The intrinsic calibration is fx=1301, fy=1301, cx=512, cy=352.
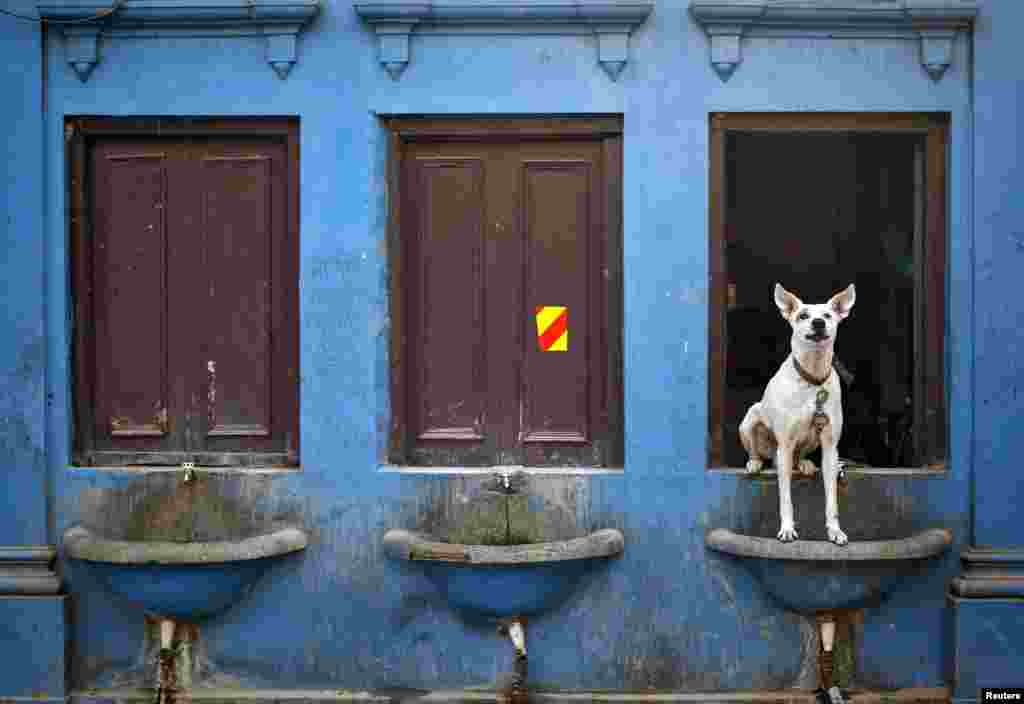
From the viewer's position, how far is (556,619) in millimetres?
6727

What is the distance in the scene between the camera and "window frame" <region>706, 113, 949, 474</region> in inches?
266

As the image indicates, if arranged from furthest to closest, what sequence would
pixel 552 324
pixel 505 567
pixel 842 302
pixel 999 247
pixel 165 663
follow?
pixel 552 324 < pixel 165 663 < pixel 999 247 < pixel 505 567 < pixel 842 302

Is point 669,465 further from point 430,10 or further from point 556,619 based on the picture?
point 430,10

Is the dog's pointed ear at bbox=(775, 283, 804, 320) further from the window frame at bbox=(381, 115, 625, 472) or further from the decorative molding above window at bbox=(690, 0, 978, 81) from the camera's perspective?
the decorative molding above window at bbox=(690, 0, 978, 81)

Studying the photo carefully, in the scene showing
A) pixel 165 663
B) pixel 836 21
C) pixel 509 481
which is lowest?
pixel 165 663

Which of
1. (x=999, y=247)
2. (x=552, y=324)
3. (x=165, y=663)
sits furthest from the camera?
(x=552, y=324)

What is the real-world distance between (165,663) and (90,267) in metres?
2.12

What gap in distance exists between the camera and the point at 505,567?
6.39 m

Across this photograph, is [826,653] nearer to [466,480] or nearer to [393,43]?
[466,480]

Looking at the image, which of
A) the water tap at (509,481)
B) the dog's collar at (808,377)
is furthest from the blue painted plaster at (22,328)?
the dog's collar at (808,377)

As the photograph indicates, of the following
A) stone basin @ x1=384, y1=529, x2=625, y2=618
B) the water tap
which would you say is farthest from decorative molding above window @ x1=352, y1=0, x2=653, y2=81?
stone basin @ x1=384, y1=529, x2=625, y2=618

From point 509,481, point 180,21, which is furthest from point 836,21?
point 180,21

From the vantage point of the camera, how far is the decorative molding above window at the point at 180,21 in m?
6.65

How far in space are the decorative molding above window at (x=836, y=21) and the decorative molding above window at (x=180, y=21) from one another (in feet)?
6.80
